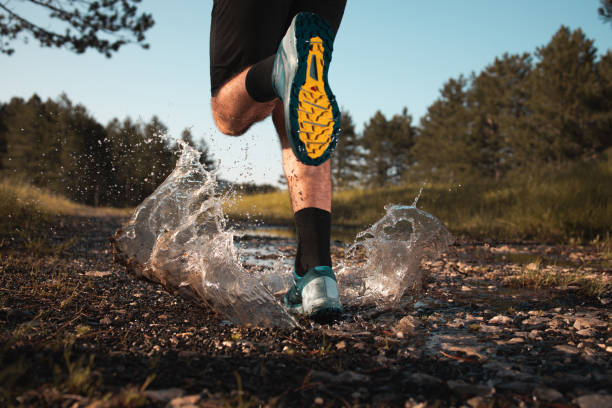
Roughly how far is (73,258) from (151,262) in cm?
202

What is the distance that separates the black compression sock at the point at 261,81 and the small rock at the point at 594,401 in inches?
58.5

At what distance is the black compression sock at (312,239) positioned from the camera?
184 centimetres

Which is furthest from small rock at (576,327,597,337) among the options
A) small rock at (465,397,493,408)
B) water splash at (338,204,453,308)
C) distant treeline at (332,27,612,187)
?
distant treeline at (332,27,612,187)

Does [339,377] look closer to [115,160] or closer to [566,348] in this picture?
[566,348]

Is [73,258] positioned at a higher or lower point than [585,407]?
higher

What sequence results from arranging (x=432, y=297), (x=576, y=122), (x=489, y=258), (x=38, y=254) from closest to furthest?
(x=432, y=297), (x=38, y=254), (x=489, y=258), (x=576, y=122)

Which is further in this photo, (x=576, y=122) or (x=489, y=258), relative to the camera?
(x=576, y=122)

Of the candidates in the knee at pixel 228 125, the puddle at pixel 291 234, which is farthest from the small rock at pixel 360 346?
the puddle at pixel 291 234

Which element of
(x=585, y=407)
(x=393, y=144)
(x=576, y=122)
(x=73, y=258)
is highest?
(x=393, y=144)

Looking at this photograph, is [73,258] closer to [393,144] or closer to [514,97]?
[514,97]

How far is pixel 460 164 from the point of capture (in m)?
35.9

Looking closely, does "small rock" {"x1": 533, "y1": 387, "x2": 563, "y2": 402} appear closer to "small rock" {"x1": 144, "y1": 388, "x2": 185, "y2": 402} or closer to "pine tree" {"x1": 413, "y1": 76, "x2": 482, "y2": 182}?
"small rock" {"x1": 144, "y1": 388, "x2": 185, "y2": 402}

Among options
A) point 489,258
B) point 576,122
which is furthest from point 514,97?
point 489,258

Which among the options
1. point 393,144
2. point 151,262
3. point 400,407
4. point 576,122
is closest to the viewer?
point 400,407
